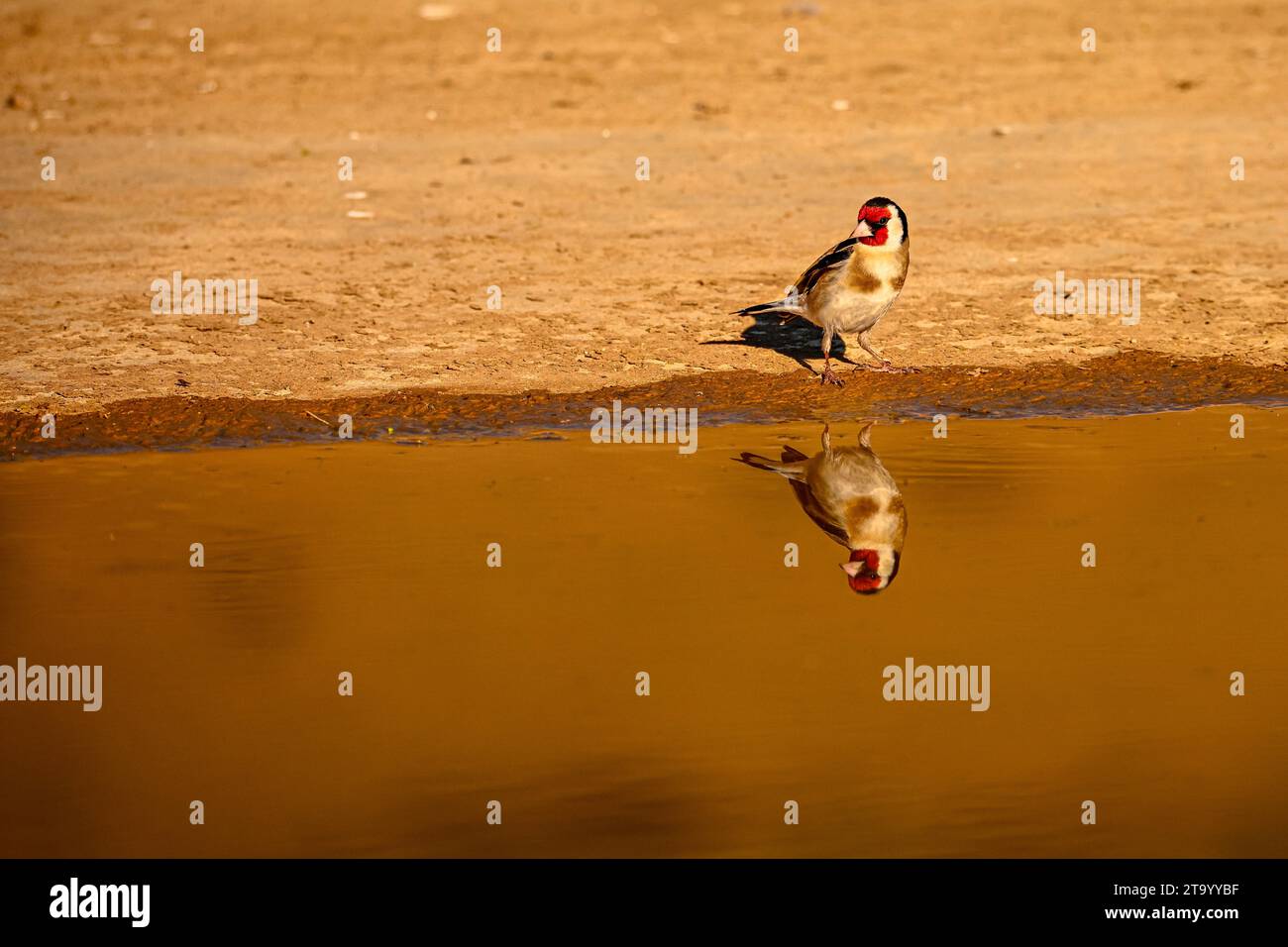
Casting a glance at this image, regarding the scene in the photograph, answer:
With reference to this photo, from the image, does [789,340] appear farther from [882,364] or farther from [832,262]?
[832,262]

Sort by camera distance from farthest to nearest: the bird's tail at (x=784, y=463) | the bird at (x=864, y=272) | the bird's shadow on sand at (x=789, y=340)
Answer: the bird's shadow on sand at (x=789, y=340)
the bird at (x=864, y=272)
the bird's tail at (x=784, y=463)

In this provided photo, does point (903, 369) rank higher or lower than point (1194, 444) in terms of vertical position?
higher

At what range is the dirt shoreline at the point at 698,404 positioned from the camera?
26.7ft

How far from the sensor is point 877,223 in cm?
827

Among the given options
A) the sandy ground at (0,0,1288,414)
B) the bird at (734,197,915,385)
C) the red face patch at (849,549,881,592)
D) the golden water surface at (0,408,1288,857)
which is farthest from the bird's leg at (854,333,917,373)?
the red face patch at (849,549,881,592)

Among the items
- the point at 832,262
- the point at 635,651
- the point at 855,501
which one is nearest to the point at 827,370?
the point at 832,262

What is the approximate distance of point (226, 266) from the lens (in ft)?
34.7

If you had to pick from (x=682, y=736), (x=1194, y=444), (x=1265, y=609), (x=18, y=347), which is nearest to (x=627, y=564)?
(x=682, y=736)

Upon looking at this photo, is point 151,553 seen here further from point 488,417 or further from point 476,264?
point 476,264

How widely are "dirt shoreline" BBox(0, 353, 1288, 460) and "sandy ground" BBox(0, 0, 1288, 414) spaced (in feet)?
0.52

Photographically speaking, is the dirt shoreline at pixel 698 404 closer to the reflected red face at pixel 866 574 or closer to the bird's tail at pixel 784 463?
the bird's tail at pixel 784 463

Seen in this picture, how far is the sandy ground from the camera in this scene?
9.30 m

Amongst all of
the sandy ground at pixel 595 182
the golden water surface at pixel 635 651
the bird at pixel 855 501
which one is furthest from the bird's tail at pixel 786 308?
the golden water surface at pixel 635 651

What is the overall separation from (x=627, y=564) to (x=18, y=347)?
4.28 metres
